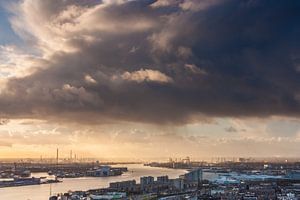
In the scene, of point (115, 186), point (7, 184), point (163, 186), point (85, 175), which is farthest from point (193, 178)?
point (85, 175)

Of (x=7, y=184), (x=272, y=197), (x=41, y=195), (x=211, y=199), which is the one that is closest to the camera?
(x=211, y=199)

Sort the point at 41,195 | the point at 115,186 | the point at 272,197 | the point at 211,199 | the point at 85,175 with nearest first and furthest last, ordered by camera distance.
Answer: the point at 211,199 → the point at 272,197 → the point at 41,195 → the point at 115,186 → the point at 85,175

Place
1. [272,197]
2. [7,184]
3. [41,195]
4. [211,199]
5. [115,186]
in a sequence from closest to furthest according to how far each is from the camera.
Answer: [211,199], [272,197], [41,195], [115,186], [7,184]

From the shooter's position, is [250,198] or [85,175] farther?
[85,175]

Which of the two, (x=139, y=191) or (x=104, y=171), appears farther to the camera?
(x=104, y=171)

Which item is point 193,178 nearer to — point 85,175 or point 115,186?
point 115,186

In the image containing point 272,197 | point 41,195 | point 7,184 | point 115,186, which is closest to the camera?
point 272,197

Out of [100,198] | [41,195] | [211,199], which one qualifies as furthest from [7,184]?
[211,199]

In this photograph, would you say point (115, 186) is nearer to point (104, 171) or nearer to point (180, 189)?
point (180, 189)
